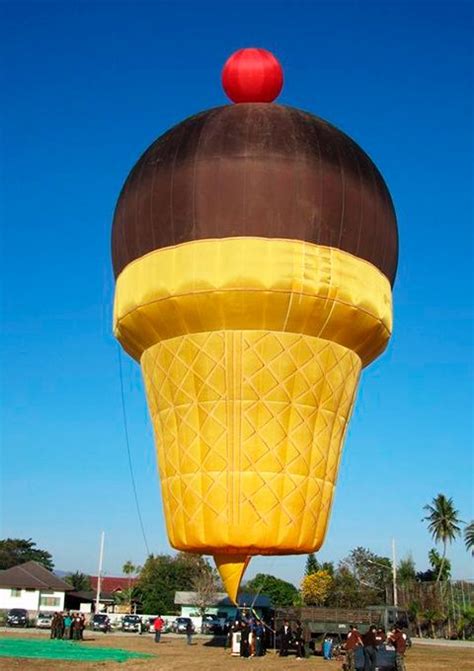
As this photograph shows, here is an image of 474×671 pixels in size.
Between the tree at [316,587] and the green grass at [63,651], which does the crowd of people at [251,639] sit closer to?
the green grass at [63,651]

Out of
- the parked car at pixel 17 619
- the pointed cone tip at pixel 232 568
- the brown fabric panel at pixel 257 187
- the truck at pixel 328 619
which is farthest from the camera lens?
the parked car at pixel 17 619

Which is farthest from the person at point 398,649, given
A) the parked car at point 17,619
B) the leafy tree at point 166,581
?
the leafy tree at point 166,581

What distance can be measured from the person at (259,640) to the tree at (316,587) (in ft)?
155

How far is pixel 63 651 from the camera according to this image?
2458 centimetres

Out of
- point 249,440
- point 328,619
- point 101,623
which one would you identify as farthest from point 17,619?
point 249,440

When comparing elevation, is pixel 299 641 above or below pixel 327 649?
above

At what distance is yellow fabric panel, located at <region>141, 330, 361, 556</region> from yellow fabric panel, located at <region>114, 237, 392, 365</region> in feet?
1.26

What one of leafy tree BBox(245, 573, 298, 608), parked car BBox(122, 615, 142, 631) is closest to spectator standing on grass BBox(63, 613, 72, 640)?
parked car BBox(122, 615, 142, 631)

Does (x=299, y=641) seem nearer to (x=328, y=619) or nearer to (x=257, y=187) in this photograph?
(x=328, y=619)

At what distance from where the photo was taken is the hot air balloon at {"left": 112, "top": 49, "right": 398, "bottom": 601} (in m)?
16.2

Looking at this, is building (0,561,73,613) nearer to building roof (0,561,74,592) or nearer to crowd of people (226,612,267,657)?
building roof (0,561,74,592)

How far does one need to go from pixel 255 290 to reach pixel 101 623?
96.8 feet

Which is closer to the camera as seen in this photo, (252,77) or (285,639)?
(252,77)

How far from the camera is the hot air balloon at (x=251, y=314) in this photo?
16203mm
